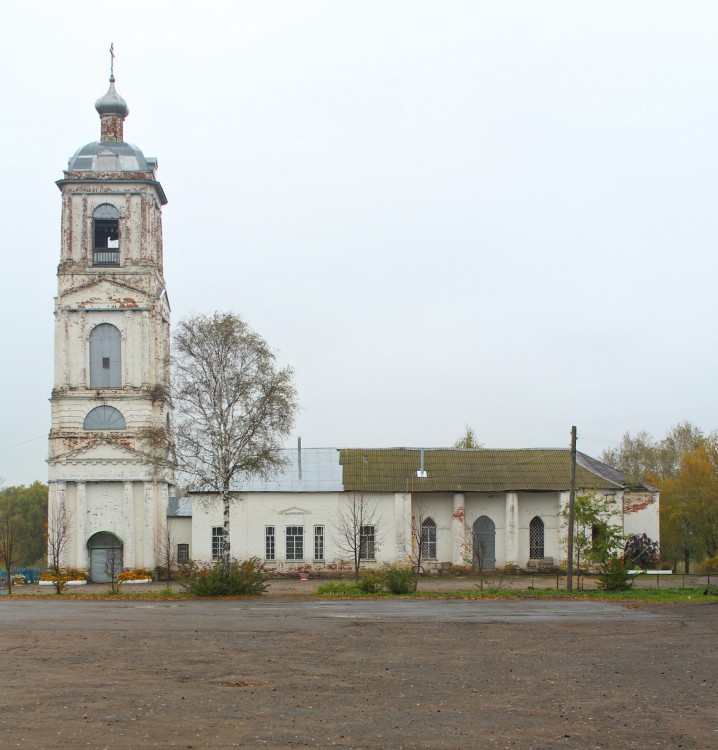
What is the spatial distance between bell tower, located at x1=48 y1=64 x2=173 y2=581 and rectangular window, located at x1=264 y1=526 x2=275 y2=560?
5.17m

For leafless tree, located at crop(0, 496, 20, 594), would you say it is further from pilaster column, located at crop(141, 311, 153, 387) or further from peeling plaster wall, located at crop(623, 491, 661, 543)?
peeling plaster wall, located at crop(623, 491, 661, 543)

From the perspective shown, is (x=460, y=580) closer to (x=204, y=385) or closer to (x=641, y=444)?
(x=204, y=385)

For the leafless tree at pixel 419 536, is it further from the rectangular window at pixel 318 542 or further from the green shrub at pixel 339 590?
the green shrub at pixel 339 590

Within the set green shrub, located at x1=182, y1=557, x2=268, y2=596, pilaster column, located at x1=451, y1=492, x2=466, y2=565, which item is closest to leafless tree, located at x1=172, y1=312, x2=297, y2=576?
green shrub, located at x1=182, y1=557, x2=268, y2=596

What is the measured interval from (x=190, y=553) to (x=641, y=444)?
4736 cm

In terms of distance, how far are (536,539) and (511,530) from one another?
186 cm

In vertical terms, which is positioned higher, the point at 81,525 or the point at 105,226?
the point at 105,226

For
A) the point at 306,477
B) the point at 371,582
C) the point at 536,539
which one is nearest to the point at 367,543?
the point at 306,477

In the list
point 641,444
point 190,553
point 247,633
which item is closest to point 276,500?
point 190,553

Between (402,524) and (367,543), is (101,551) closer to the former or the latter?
(367,543)

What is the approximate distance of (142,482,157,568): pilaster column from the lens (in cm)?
4716

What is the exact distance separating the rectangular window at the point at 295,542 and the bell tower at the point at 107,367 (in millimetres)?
6335

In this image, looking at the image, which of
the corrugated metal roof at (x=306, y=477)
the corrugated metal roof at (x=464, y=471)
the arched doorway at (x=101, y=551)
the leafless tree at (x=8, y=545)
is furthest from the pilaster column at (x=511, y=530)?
the leafless tree at (x=8, y=545)

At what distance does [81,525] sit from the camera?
154ft
